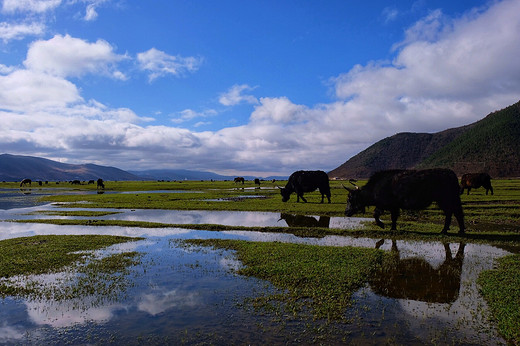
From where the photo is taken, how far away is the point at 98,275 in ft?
34.0

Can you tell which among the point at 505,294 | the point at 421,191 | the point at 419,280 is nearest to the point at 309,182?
the point at 421,191

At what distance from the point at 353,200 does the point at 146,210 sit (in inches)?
745

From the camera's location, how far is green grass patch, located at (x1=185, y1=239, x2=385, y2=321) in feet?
25.5

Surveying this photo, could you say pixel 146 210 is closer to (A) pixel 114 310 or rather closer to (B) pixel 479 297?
(A) pixel 114 310

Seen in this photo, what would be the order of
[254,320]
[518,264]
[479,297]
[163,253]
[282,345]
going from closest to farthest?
1. [282,345]
2. [254,320]
3. [479,297]
4. [518,264]
5. [163,253]

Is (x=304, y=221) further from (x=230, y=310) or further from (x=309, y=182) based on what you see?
(x=230, y=310)

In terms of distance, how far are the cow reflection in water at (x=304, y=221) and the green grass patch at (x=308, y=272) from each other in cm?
619

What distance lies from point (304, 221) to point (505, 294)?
13.7 meters

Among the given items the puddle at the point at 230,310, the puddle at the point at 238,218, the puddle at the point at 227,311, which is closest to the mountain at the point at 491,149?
the puddle at the point at 238,218

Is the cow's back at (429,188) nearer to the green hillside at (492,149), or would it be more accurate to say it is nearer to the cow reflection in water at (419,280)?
the cow reflection in water at (419,280)

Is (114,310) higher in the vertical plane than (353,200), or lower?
lower

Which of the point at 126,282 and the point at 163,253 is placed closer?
the point at 126,282

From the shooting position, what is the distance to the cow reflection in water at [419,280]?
848cm

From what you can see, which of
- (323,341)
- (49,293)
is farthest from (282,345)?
(49,293)
